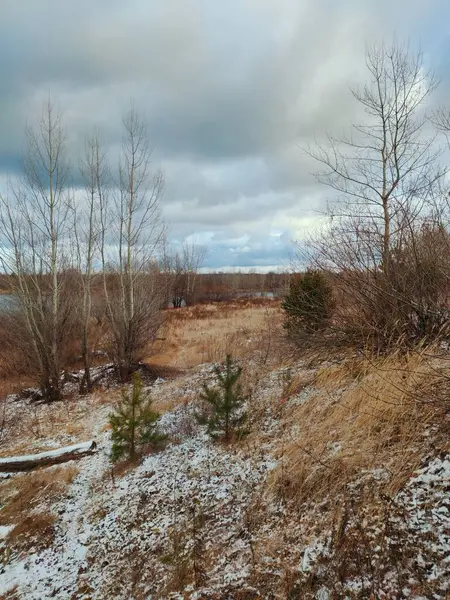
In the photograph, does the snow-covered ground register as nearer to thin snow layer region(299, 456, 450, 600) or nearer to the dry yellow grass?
thin snow layer region(299, 456, 450, 600)

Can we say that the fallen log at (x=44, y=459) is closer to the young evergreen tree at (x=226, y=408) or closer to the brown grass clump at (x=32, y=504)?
the brown grass clump at (x=32, y=504)

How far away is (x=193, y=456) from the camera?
13.4ft

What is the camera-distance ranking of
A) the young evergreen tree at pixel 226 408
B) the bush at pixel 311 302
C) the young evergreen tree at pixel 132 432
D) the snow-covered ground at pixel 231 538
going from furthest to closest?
the bush at pixel 311 302 < the young evergreen tree at pixel 132 432 < the young evergreen tree at pixel 226 408 < the snow-covered ground at pixel 231 538

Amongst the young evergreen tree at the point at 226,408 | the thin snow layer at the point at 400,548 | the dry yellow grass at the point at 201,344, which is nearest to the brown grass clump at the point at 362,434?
the thin snow layer at the point at 400,548

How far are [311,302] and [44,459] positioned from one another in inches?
207

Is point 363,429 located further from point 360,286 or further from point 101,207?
point 101,207

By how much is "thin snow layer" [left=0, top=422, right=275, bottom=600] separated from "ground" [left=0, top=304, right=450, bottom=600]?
0.04 feet

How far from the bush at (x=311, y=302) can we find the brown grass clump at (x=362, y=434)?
6.12ft

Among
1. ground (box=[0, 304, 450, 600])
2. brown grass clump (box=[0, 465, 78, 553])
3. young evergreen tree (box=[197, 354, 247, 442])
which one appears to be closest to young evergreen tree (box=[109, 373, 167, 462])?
ground (box=[0, 304, 450, 600])

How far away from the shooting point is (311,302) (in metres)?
6.56

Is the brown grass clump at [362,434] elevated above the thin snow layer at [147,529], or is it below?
above

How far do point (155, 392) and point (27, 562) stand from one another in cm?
513

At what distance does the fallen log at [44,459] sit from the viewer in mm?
4922

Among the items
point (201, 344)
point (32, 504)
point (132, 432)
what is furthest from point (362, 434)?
point (201, 344)
